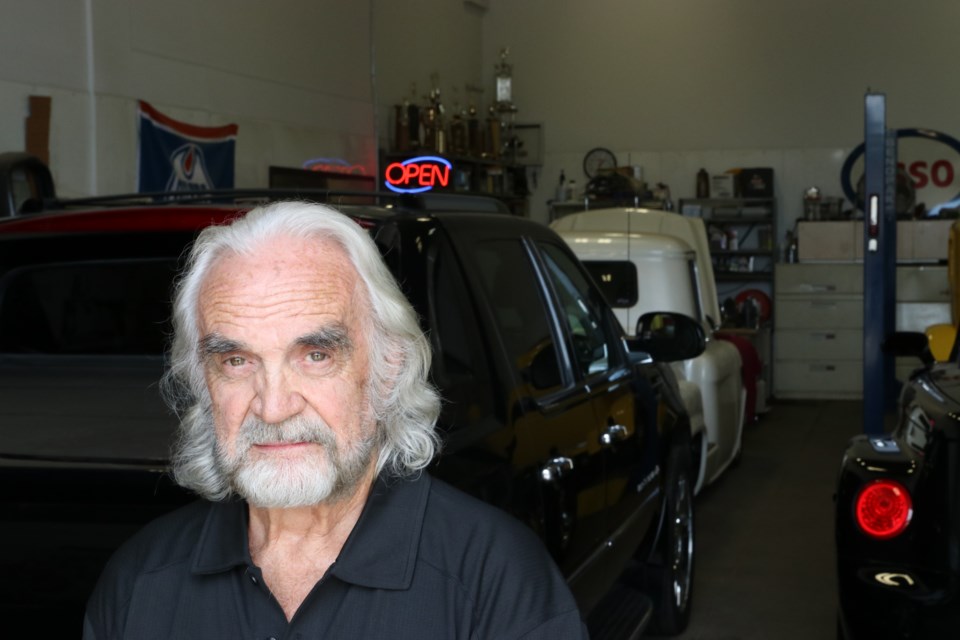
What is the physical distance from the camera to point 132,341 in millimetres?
3152

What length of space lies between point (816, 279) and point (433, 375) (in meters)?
11.2

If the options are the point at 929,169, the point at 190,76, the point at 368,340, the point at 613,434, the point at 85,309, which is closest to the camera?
the point at 368,340

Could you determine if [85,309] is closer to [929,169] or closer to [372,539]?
[372,539]

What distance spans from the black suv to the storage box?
11106 mm

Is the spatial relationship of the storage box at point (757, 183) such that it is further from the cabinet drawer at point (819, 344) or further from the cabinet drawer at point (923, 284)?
the cabinet drawer at point (923, 284)

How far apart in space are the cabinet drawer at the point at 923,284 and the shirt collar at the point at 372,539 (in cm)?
1185

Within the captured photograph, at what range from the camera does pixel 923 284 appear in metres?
12.8

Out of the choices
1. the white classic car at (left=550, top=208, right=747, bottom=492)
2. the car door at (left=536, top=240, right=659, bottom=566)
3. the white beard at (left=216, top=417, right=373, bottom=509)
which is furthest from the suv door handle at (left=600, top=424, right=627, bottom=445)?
the white classic car at (left=550, top=208, right=747, bottom=492)

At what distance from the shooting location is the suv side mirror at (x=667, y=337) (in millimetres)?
4195

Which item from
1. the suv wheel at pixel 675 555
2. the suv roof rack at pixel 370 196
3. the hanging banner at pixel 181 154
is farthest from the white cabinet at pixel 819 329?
the suv roof rack at pixel 370 196

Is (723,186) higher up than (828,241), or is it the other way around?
(723,186)

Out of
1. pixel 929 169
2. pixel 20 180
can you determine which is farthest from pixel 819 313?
pixel 20 180

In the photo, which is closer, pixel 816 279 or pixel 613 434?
pixel 613 434

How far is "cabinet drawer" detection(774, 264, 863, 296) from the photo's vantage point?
1317 centimetres
